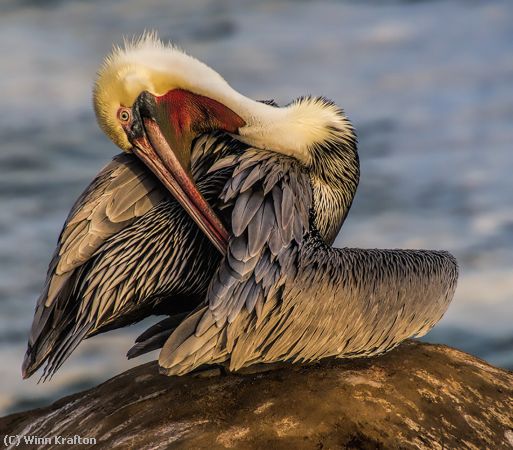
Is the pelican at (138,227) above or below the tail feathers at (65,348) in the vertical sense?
above

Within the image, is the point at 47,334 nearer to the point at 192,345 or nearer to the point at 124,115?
the point at 192,345

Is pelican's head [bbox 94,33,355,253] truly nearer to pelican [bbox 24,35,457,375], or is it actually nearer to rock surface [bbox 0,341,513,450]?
pelican [bbox 24,35,457,375]

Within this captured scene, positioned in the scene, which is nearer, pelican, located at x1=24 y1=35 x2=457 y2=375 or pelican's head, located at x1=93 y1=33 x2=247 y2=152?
pelican, located at x1=24 y1=35 x2=457 y2=375

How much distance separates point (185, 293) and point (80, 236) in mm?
745

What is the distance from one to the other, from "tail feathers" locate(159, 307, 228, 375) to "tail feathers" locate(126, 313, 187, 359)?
352 mm

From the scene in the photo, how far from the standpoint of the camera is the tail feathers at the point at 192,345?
579 centimetres

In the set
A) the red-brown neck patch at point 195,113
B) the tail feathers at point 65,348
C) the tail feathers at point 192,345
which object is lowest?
the tail feathers at point 65,348

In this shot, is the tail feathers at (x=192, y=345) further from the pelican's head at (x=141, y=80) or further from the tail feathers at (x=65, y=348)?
the pelican's head at (x=141, y=80)

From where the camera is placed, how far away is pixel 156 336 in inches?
245

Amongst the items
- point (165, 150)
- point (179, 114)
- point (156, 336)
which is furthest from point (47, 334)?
point (179, 114)

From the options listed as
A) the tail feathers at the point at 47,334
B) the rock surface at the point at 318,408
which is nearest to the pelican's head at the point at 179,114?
the tail feathers at the point at 47,334

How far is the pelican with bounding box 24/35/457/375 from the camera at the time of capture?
604 cm

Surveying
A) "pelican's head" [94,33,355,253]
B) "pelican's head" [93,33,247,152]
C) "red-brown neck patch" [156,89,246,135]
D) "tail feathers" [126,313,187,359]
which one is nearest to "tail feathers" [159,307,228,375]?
"tail feathers" [126,313,187,359]

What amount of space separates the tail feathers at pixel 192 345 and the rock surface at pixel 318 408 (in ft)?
0.76
